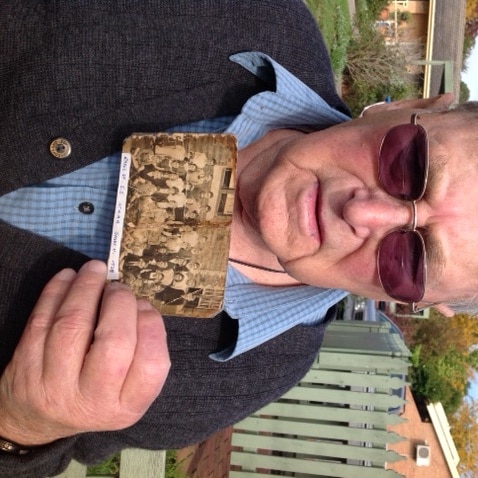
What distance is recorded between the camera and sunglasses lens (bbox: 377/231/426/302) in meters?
1.80

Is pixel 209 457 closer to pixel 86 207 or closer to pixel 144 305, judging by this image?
pixel 86 207

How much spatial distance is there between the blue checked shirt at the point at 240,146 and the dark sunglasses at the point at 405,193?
0.43 meters

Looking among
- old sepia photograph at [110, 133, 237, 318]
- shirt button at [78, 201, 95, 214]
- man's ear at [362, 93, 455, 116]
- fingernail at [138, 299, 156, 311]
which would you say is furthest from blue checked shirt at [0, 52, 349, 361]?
fingernail at [138, 299, 156, 311]

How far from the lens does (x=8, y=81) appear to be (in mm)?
1696

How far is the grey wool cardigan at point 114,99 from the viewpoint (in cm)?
168

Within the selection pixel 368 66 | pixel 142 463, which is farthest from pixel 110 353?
pixel 368 66

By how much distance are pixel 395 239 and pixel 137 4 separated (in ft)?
4.00

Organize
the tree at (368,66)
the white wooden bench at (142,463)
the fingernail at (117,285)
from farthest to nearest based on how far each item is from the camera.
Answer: the tree at (368,66) < the white wooden bench at (142,463) < the fingernail at (117,285)

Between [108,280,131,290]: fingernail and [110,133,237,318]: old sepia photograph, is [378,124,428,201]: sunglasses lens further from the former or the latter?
[108,280,131,290]: fingernail

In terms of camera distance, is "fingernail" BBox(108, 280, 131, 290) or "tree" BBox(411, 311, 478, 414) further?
"tree" BBox(411, 311, 478, 414)

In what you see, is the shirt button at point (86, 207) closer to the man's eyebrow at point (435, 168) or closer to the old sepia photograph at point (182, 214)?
the old sepia photograph at point (182, 214)

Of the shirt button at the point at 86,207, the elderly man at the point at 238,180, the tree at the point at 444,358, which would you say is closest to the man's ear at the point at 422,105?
the elderly man at the point at 238,180

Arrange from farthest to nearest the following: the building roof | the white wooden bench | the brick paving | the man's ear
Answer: the building roof, the brick paving, the white wooden bench, the man's ear

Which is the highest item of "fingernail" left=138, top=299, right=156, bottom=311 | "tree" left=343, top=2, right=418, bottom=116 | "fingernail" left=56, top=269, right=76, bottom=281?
"tree" left=343, top=2, right=418, bottom=116
